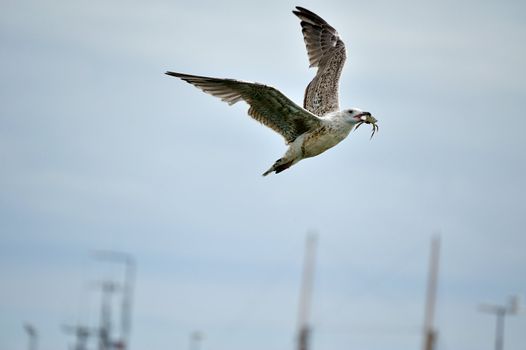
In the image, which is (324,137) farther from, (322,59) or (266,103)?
A: (322,59)

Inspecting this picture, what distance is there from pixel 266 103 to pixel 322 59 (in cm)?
421

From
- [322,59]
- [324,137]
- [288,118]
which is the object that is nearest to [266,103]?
[288,118]

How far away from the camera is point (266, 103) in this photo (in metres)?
25.7

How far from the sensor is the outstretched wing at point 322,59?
28.0m

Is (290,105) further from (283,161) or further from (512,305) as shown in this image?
(512,305)

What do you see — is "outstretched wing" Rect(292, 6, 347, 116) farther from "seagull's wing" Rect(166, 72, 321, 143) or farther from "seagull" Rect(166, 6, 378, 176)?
"seagull's wing" Rect(166, 72, 321, 143)

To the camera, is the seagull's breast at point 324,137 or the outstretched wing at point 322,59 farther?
the outstretched wing at point 322,59

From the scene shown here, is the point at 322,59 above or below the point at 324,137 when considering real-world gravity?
above

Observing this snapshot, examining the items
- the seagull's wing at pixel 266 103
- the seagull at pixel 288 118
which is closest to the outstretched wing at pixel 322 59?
the seagull at pixel 288 118

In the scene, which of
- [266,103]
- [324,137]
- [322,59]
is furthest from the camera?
[322,59]

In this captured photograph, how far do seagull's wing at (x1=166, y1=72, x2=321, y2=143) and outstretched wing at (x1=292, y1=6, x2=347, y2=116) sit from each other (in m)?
1.75

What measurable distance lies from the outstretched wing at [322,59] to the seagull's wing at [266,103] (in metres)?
1.75

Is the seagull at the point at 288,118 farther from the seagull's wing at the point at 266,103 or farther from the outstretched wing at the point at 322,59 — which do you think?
the outstretched wing at the point at 322,59

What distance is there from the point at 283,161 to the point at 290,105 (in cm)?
106
